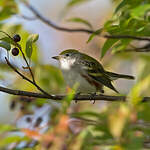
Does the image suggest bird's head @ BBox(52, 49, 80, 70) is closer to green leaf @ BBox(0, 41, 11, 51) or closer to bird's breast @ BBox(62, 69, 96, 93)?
bird's breast @ BBox(62, 69, 96, 93)

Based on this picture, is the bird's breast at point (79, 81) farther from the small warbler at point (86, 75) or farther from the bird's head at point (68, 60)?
the bird's head at point (68, 60)

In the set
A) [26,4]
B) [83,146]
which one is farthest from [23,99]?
[83,146]

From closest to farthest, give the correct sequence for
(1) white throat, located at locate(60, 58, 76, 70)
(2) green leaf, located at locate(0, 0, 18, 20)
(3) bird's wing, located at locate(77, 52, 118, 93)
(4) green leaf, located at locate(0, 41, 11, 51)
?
1. (4) green leaf, located at locate(0, 41, 11, 51)
2. (3) bird's wing, located at locate(77, 52, 118, 93)
3. (2) green leaf, located at locate(0, 0, 18, 20)
4. (1) white throat, located at locate(60, 58, 76, 70)

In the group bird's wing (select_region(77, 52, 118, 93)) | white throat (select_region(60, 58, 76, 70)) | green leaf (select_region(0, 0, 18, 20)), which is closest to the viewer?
bird's wing (select_region(77, 52, 118, 93))

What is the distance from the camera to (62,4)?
996 centimetres

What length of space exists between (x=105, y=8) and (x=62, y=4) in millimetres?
1513

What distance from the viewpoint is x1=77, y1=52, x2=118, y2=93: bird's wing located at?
11.8ft

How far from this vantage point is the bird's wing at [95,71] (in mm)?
3592

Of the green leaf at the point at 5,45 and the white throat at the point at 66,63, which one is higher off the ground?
the white throat at the point at 66,63

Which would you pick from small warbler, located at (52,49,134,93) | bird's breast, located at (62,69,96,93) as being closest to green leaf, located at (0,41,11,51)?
small warbler, located at (52,49,134,93)

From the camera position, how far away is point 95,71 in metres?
3.77

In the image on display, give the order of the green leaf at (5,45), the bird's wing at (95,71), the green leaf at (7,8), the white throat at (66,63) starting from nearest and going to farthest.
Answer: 1. the green leaf at (5,45)
2. the bird's wing at (95,71)
3. the green leaf at (7,8)
4. the white throat at (66,63)

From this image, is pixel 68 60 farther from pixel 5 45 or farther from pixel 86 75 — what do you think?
pixel 5 45

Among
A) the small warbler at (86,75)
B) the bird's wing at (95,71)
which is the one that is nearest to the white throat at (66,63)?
the small warbler at (86,75)
